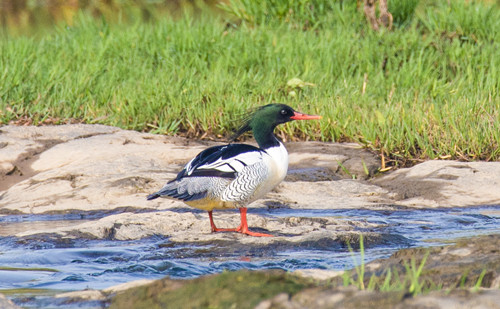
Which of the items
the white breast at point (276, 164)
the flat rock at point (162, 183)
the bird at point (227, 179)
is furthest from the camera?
the flat rock at point (162, 183)

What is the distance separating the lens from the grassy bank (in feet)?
23.5

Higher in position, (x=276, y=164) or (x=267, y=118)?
(x=267, y=118)

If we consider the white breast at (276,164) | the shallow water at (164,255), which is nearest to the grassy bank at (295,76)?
the shallow water at (164,255)

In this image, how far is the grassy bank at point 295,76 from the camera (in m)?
7.15

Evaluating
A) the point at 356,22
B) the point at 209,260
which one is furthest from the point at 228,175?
the point at 356,22

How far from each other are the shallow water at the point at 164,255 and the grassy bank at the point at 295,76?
5.38 ft

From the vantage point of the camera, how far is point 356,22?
34.9ft

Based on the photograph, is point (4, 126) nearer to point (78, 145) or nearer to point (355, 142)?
point (78, 145)

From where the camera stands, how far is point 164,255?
15.1 feet

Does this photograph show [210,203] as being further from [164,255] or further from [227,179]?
[164,255]

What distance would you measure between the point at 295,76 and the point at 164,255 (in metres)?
4.39

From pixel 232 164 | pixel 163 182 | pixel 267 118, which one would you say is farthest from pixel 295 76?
pixel 232 164

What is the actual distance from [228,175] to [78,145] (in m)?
2.54

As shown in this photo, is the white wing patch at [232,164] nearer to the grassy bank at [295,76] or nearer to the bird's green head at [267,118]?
the bird's green head at [267,118]
